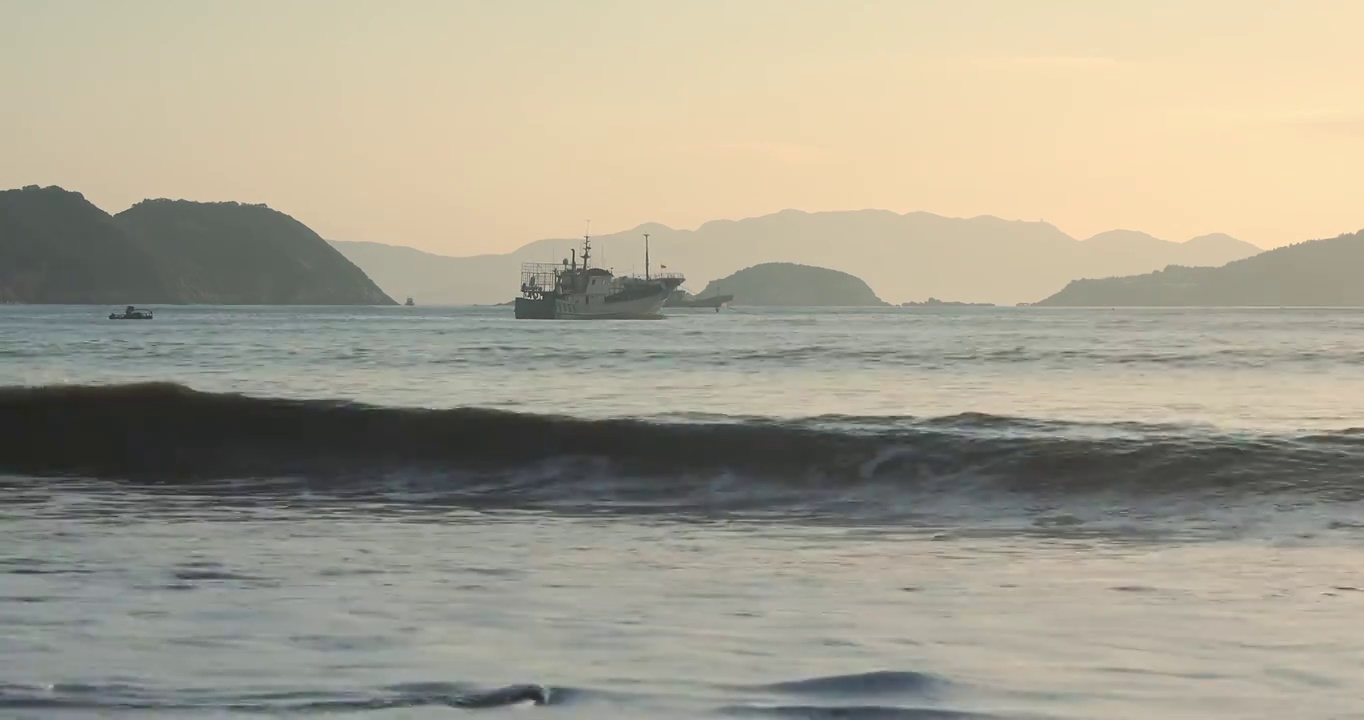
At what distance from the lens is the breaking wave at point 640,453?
19422 millimetres

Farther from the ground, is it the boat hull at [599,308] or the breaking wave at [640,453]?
the boat hull at [599,308]

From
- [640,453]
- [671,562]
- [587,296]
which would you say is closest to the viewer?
[671,562]

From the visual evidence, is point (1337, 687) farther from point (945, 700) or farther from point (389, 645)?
point (389, 645)

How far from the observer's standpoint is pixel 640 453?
22.2m

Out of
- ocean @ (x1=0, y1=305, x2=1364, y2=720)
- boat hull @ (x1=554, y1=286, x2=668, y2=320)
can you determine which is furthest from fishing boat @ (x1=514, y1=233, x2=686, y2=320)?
ocean @ (x1=0, y1=305, x2=1364, y2=720)

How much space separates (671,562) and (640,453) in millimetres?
9823

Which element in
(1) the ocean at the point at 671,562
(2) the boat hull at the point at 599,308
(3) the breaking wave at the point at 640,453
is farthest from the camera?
(2) the boat hull at the point at 599,308

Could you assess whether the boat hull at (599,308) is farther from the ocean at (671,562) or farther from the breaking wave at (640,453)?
the breaking wave at (640,453)

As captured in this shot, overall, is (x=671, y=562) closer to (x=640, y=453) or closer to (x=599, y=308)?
(x=640, y=453)

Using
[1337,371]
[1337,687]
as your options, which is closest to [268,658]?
[1337,687]

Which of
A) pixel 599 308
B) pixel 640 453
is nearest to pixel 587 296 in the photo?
pixel 599 308

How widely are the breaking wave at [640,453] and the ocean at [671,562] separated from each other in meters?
0.10

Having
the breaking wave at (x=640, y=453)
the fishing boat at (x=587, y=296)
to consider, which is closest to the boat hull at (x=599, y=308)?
the fishing boat at (x=587, y=296)

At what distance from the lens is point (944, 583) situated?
11367 millimetres
